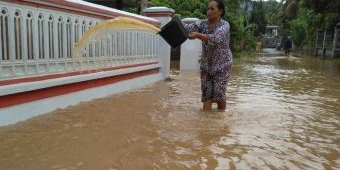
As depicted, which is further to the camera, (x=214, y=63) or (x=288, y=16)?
(x=288, y=16)

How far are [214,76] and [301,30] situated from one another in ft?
122

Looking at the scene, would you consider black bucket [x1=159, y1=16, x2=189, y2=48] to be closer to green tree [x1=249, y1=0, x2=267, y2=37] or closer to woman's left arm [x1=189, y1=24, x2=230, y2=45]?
woman's left arm [x1=189, y1=24, x2=230, y2=45]

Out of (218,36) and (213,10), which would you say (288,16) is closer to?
(213,10)

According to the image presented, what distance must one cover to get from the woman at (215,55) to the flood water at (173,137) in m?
0.29

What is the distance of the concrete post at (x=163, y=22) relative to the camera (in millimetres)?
9469

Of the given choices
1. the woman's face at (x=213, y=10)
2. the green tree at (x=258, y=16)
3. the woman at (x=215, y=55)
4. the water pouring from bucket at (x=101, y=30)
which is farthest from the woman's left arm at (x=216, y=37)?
the green tree at (x=258, y=16)

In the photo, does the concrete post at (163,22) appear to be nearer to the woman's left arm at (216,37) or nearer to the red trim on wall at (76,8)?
the red trim on wall at (76,8)

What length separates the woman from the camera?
17.2 ft

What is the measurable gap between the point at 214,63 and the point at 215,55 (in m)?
0.11

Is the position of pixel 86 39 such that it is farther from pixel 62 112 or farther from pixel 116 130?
pixel 116 130

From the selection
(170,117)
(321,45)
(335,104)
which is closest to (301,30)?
(321,45)

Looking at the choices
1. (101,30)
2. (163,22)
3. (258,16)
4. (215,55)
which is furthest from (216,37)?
(258,16)

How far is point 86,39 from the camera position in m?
6.16

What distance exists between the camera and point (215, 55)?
5.41 meters
